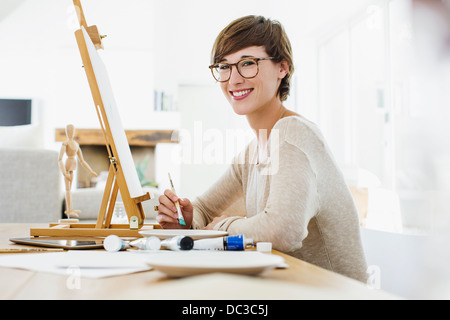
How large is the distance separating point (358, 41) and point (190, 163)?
3482mm

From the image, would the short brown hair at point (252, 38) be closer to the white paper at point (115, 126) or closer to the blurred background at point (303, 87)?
the white paper at point (115, 126)

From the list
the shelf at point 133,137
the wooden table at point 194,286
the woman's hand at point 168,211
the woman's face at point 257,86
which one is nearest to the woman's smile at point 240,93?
the woman's face at point 257,86

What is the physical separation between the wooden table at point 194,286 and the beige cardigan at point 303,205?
0.87 feet

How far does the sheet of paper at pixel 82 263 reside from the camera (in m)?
0.42

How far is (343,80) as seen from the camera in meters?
4.07

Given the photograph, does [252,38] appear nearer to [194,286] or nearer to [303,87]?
[194,286]

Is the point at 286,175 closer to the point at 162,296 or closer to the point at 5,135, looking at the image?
the point at 162,296

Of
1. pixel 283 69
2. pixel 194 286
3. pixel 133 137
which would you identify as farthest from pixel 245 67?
pixel 133 137

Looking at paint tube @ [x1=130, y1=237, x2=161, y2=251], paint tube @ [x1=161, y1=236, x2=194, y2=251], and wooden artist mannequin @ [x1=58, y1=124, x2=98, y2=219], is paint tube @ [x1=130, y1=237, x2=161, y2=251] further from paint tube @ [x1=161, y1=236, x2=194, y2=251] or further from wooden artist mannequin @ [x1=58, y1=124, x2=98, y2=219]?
wooden artist mannequin @ [x1=58, y1=124, x2=98, y2=219]

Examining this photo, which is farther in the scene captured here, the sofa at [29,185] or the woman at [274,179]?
the sofa at [29,185]

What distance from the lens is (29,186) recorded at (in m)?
2.14

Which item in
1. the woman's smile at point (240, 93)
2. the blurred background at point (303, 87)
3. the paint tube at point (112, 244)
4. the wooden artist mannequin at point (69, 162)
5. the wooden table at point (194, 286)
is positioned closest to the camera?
the wooden table at point (194, 286)

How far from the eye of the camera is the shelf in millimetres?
5227

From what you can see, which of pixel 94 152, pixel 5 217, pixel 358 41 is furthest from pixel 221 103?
pixel 5 217
